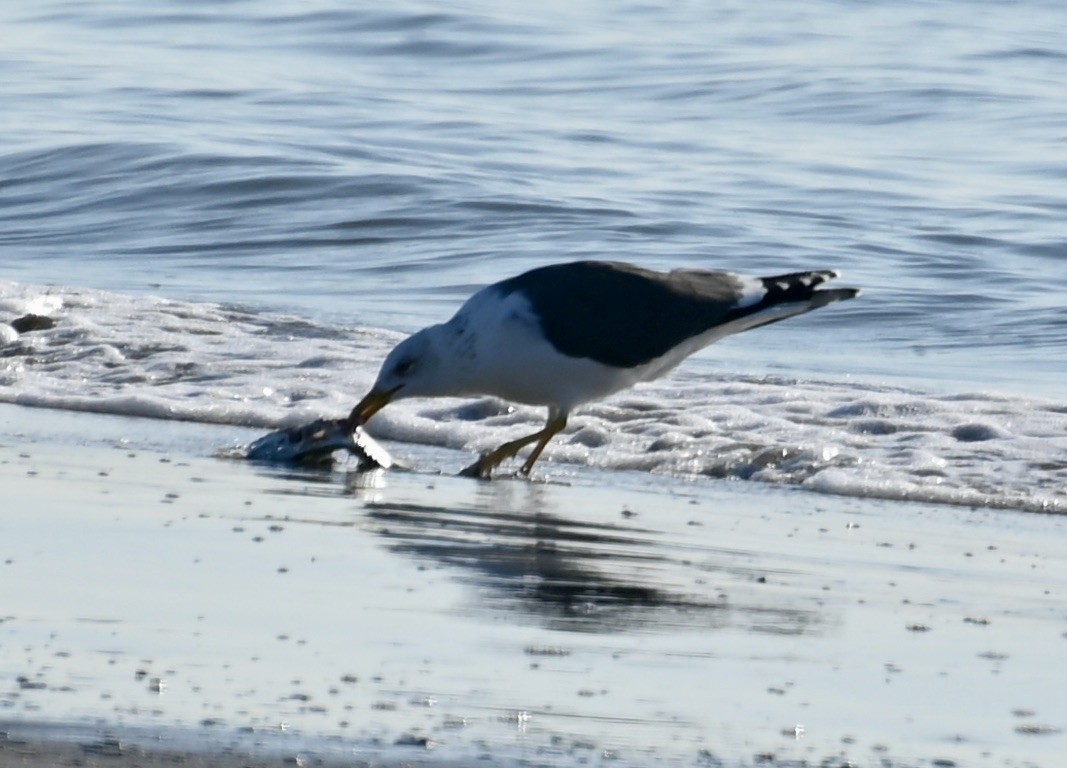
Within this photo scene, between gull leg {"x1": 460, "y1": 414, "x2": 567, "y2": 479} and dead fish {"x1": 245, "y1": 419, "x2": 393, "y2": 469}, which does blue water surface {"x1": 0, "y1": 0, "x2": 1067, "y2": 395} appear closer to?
gull leg {"x1": 460, "y1": 414, "x2": 567, "y2": 479}

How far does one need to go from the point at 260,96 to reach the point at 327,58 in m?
2.99

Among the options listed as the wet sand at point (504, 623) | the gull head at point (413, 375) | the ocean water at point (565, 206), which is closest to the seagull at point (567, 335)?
the gull head at point (413, 375)

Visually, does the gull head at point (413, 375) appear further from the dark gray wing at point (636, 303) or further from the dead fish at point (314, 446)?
the dark gray wing at point (636, 303)

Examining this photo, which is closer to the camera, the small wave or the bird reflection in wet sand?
the bird reflection in wet sand

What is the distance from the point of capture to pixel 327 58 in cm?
2239

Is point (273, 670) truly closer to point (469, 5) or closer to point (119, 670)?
point (119, 670)

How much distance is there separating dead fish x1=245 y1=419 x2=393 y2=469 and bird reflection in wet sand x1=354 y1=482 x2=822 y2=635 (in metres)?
0.76

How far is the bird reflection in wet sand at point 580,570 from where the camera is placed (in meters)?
4.29

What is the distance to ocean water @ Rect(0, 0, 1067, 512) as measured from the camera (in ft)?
24.9

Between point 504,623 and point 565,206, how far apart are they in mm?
10207

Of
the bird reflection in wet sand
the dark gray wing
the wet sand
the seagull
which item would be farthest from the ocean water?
the bird reflection in wet sand

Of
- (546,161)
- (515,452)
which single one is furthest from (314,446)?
(546,161)

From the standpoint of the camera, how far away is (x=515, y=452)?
22.2 feet

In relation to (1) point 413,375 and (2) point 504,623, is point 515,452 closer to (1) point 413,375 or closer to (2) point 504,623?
(1) point 413,375
